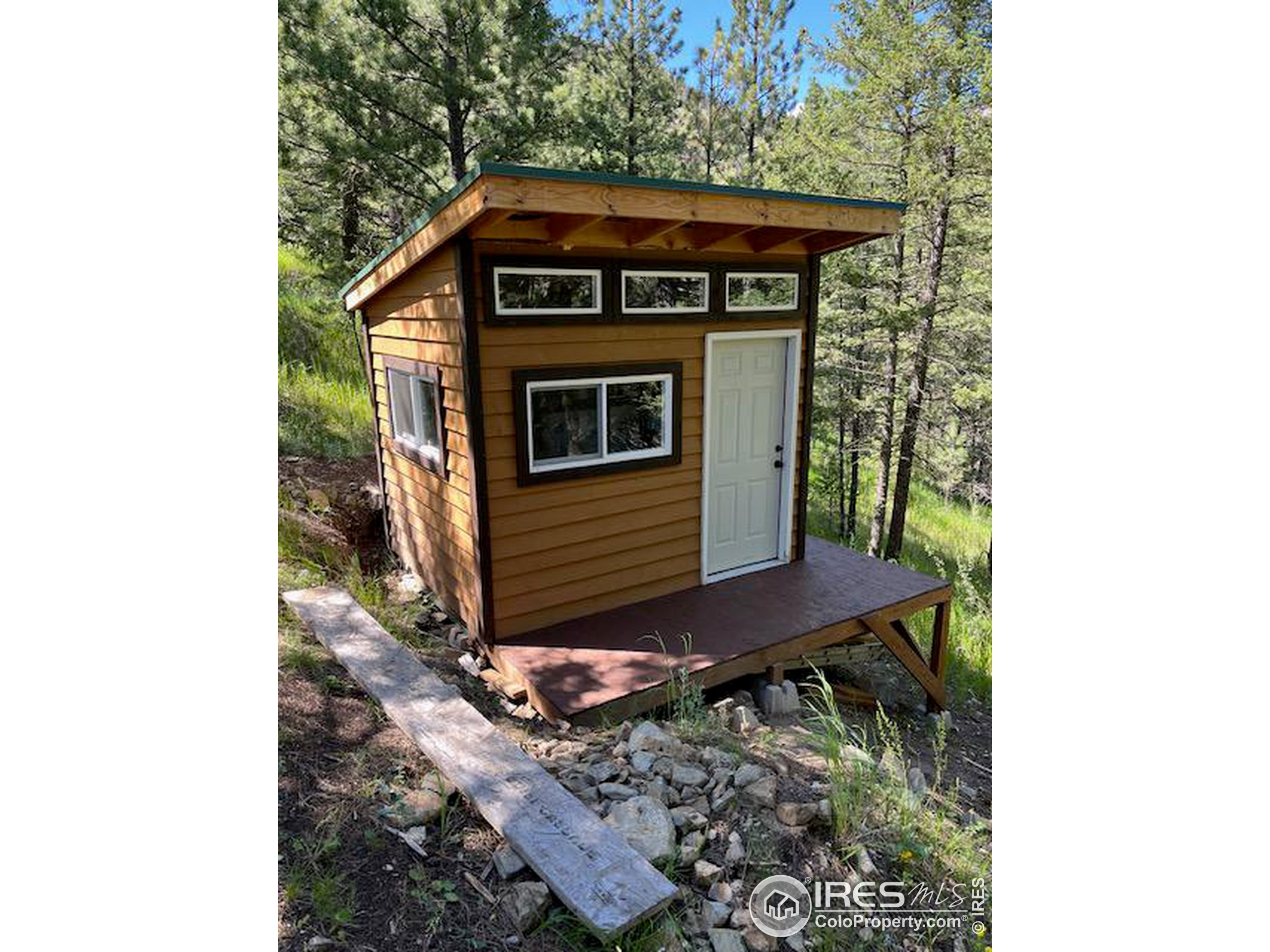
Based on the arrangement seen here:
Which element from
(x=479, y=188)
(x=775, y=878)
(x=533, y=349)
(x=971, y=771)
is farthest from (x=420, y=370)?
(x=971, y=771)

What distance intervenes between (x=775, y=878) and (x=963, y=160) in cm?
736

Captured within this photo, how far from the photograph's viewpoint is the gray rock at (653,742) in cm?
302

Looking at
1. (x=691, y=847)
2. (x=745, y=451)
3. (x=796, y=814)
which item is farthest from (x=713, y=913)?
(x=745, y=451)

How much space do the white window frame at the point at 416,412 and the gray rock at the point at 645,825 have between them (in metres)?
2.53

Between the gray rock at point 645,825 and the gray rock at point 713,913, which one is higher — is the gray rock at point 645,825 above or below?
above

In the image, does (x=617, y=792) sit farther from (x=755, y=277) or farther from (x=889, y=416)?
(x=889, y=416)

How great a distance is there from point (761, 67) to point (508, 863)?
567 cm

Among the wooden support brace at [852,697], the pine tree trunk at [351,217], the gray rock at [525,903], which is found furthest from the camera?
Result: the pine tree trunk at [351,217]

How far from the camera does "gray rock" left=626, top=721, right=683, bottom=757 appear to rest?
302 cm

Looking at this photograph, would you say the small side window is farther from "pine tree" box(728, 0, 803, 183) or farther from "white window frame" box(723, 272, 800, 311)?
"pine tree" box(728, 0, 803, 183)

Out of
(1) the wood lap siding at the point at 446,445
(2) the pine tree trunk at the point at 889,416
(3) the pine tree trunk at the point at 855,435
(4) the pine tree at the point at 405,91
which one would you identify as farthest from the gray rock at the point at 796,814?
(3) the pine tree trunk at the point at 855,435

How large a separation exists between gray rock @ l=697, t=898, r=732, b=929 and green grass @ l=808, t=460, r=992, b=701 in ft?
15.5

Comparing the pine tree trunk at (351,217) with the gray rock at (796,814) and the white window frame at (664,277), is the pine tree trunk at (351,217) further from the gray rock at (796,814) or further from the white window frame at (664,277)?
the gray rock at (796,814)
